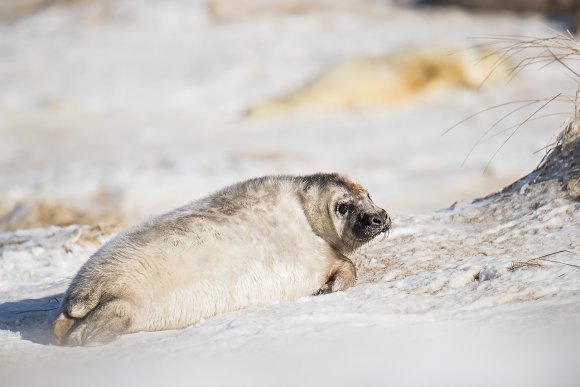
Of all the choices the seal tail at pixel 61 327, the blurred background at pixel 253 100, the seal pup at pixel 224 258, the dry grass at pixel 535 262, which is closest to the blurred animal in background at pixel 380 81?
the blurred background at pixel 253 100

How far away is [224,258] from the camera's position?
3.77m

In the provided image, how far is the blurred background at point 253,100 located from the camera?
8641 millimetres

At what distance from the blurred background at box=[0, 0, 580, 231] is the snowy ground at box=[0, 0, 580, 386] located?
0.13 feet

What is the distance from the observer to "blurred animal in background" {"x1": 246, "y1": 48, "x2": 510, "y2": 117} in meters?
11.5

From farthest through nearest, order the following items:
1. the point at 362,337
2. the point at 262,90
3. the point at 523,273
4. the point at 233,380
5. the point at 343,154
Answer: the point at 262,90, the point at 343,154, the point at 523,273, the point at 362,337, the point at 233,380

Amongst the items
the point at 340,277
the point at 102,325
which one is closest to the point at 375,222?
the point at 340,277

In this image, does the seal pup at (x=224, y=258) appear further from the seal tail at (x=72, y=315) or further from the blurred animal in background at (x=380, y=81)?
the blurred animal in background at (x=380, y=81)

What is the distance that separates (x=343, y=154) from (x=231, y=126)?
71.6 inches

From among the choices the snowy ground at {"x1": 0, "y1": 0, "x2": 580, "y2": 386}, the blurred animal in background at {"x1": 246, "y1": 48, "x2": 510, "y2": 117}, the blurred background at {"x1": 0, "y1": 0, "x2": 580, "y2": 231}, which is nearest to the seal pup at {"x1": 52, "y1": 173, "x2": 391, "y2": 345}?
the snowy ground at {"x1": 0, "y1": 0, "x2": 580, "y2": 386}

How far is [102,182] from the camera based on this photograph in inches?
343

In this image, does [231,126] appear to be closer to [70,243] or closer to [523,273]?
[70,243]

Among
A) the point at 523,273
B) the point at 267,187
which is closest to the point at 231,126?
the point at 267,187

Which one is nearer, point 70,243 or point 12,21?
point 70,243

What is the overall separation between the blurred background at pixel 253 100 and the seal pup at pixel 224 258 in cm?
294
